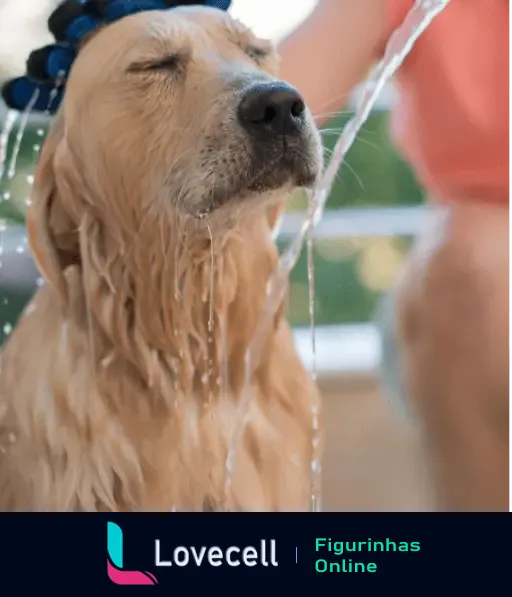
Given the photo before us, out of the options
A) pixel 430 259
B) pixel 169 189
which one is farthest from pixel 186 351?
pixel 430 259

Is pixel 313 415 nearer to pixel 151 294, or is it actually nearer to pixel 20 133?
pixel 151 294

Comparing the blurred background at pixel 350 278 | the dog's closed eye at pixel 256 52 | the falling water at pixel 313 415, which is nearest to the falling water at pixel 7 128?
the blurred background at pixel 350 278

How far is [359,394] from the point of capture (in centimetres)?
103

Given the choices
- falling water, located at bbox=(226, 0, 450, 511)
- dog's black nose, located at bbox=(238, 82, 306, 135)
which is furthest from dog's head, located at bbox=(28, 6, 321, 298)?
falling water, located at bbox=(226, 0, 450, 511)

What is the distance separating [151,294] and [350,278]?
31 cm

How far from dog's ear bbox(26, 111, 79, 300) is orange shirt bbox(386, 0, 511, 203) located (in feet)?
1.63

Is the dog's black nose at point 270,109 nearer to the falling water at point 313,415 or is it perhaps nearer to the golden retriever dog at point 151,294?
the golden retriever dog at point 151,294

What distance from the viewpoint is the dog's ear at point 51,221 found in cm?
92

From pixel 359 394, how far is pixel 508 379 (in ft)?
0.71
